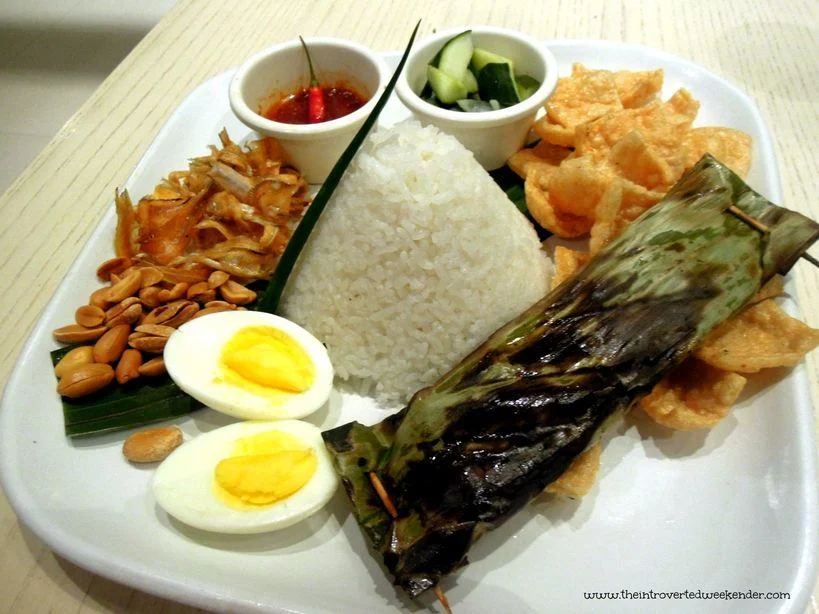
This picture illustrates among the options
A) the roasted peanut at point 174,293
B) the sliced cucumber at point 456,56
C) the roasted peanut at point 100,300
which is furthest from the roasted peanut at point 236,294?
the sliced cucumber at point 456,56

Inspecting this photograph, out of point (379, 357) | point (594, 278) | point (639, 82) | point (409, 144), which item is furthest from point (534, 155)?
point (379, 357)

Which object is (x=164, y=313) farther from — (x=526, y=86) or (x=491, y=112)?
(x=526, y=86)

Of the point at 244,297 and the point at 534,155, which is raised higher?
the point at 534,155

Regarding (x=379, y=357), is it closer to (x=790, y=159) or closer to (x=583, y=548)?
(x=583, y=548)

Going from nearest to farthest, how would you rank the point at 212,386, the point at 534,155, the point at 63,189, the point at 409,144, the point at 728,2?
1. the point at 212,386
2. the point at 409,144
3. the point at 534,155
4. the point at 63,189
5. the point at 728,2

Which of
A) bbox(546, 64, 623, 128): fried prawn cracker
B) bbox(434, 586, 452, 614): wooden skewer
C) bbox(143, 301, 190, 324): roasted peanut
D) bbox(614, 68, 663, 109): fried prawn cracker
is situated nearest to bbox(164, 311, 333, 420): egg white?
bbox(143, 301, 190, 324): roasted peanut

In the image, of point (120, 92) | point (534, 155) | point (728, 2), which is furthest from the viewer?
point (728, 2)

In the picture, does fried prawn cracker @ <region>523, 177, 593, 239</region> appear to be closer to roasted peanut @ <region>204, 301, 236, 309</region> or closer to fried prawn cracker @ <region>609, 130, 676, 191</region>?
fried prawn cracker @ <region>609, 130, 676, 191</region>
